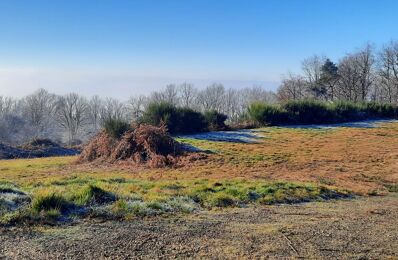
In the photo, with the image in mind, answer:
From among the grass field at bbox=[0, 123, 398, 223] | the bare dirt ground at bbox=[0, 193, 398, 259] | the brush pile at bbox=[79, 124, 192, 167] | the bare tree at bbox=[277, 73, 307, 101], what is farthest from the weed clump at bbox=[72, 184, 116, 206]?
the bare tree at bbox=[277, 73, 307, 101]

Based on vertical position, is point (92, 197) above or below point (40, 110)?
below

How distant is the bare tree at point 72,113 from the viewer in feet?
213

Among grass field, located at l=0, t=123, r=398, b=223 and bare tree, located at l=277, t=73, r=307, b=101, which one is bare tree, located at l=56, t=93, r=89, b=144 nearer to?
bare tree, located at l=277, t=73, r=307, b=101

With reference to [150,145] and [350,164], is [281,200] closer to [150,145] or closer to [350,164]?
[350,164]

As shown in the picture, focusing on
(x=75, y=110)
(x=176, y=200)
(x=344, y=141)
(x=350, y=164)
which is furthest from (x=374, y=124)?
(x=75, y=110)

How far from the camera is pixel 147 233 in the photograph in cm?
456

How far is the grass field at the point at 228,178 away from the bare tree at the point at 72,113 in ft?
165

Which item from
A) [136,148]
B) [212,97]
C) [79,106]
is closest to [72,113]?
[79,106]

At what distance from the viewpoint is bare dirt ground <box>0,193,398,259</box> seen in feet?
12.9

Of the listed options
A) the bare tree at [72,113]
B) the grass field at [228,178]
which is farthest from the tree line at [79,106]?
the grass field at [228,178]

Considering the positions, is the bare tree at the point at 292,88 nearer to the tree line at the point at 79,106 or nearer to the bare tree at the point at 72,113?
the tree line at the point at 79,106

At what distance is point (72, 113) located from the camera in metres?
66.7

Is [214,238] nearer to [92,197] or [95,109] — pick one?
[92,197]

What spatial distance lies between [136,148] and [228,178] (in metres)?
5.84
